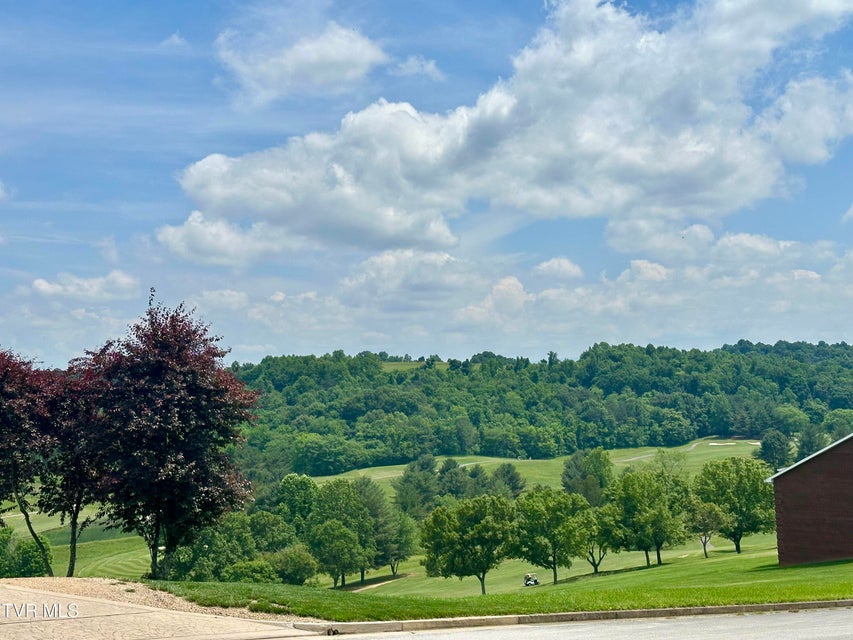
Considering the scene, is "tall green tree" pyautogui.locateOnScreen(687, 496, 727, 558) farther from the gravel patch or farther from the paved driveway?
the paved driveway

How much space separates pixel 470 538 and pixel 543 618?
5391 centimetres

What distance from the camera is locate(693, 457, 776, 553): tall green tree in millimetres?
71375

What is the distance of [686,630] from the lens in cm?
1686

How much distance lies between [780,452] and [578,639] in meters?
149

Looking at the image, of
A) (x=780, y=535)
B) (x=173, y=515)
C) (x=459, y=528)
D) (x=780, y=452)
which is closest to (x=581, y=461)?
(x=780, y=452)

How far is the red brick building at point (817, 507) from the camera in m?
45.4

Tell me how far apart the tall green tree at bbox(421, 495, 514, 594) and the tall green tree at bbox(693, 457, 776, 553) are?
1812 centimetres

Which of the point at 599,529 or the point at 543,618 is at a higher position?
the point at 543,618

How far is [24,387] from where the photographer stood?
87.4 feet

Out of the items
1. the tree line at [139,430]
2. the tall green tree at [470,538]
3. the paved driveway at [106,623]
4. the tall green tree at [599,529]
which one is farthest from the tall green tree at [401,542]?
the paved driveway at [106,623]

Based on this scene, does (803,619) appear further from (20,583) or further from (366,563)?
(366,563)

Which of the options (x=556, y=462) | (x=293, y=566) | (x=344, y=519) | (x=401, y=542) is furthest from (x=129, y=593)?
(x=556, y=462)

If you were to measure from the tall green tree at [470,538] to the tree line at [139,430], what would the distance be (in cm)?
4676

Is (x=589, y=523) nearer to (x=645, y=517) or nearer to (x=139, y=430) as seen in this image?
(x=645, y=517)
